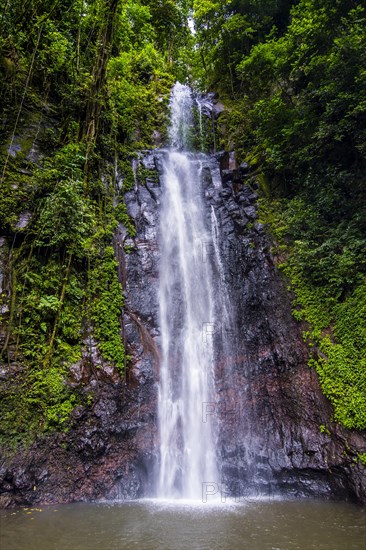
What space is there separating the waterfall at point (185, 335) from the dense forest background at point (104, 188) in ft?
3.95

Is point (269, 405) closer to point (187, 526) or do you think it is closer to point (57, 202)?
point (187, 526)

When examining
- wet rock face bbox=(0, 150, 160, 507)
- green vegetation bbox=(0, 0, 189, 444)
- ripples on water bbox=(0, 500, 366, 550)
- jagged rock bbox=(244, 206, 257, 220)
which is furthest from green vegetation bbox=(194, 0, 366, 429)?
green vegetation bbox=(0, 0, 189, 444)

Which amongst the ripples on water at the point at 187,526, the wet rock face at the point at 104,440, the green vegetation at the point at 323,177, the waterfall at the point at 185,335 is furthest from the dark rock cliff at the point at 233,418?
the ripples on water at the point at 187,526

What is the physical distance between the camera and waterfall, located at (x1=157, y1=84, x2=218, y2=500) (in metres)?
6.89

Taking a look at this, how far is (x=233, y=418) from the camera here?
24.7 ft

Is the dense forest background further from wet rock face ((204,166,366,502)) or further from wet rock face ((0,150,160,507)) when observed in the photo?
wet rock face ((204,166,366,502))

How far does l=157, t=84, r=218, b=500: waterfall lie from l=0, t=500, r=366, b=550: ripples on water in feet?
3.73

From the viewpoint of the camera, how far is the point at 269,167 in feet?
35.0

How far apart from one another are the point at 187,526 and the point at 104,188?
8465 mm

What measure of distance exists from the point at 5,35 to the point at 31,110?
5.63 feet

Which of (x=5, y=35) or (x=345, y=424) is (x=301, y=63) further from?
(x=345, y=424)

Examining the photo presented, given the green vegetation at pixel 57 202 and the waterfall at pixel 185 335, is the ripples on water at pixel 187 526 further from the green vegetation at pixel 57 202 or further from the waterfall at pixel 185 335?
the green vegetation at pixel 57 202

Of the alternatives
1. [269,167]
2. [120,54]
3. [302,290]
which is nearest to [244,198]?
[269,167]

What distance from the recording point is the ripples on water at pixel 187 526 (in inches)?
154
